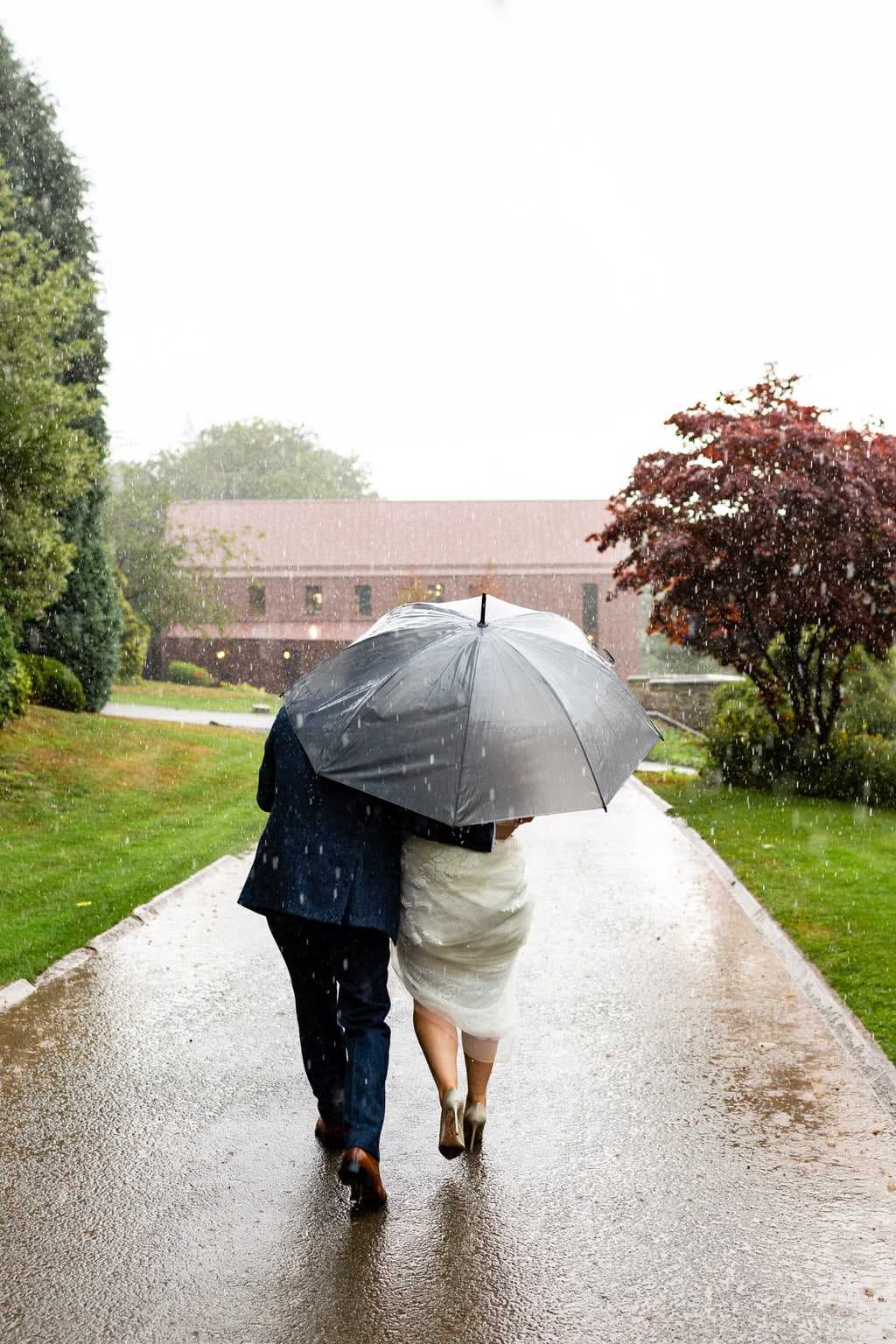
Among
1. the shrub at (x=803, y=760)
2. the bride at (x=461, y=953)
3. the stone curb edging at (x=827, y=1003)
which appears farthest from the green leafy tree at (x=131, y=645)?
the bride at (x=461, y=953)

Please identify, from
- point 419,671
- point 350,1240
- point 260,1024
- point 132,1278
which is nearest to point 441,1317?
point 350,1240

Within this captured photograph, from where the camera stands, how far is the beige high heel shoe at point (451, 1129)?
3846mm

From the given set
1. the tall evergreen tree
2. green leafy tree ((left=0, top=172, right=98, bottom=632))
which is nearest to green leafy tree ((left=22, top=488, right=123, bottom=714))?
the tall evergreen tree

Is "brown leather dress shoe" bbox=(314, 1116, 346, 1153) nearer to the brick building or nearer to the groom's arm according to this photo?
the groom's arm

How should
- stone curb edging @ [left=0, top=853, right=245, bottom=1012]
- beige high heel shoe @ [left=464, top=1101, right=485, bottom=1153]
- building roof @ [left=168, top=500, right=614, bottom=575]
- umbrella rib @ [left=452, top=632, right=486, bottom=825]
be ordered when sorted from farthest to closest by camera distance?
building roof @ [left=168, top=500, right=614, bottom=575], stone curb edging @ [left=0, top=853, right=245, bottom=1012], beige high heel shoe @ [left=464, top=1101, right=485, bottom=1153], umbrella rib @ [left=452, top=632, right=486, bottom=825]

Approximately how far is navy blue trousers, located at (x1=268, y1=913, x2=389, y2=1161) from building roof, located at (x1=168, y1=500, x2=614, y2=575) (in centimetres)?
4983

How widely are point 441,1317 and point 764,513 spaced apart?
11.4 meters

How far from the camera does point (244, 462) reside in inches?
2921

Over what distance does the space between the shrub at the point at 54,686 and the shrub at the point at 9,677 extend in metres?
6.41

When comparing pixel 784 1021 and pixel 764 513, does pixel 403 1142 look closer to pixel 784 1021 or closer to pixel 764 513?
pixel 784 1021

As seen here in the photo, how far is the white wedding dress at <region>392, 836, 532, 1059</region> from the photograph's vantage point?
3.96 meters

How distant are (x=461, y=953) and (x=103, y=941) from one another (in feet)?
13.4

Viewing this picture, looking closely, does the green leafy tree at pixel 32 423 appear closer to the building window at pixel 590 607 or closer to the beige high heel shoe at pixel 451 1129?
the beige high heel shoe at pixel 451 1129

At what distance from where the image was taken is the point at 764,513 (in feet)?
44.0
